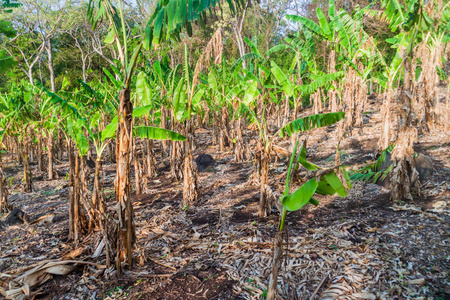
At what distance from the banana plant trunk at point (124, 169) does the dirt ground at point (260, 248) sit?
0.40 m

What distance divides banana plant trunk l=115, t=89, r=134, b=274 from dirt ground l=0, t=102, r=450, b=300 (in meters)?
0.40

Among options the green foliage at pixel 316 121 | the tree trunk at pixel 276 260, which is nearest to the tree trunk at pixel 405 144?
the green foliage at pixel 316 121

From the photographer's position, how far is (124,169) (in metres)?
3.33

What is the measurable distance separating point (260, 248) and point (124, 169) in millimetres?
2224

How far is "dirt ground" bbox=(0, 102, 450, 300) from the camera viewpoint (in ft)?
10.6

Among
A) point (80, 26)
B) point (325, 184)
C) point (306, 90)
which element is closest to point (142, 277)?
point (325, 184)

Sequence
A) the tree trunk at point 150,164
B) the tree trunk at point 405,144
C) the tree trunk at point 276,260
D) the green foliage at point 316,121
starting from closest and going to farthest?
the tree trunk at point 276,260
the green foliage at point 316,121
the tree trunk at point 405,144
the tree trunk at point 150,164

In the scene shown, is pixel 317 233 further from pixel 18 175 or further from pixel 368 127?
pixel 18 175

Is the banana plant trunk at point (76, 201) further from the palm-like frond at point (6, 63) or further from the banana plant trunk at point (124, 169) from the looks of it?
the palm-like frond at point (6, 63)

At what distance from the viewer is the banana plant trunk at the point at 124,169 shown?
3.29 metres

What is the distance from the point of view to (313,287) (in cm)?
320

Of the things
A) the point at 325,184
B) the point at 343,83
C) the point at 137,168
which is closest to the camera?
the point at 325,184

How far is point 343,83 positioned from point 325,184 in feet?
27.0

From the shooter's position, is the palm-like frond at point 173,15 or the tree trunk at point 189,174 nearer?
the palm-like frond at point 173,15
